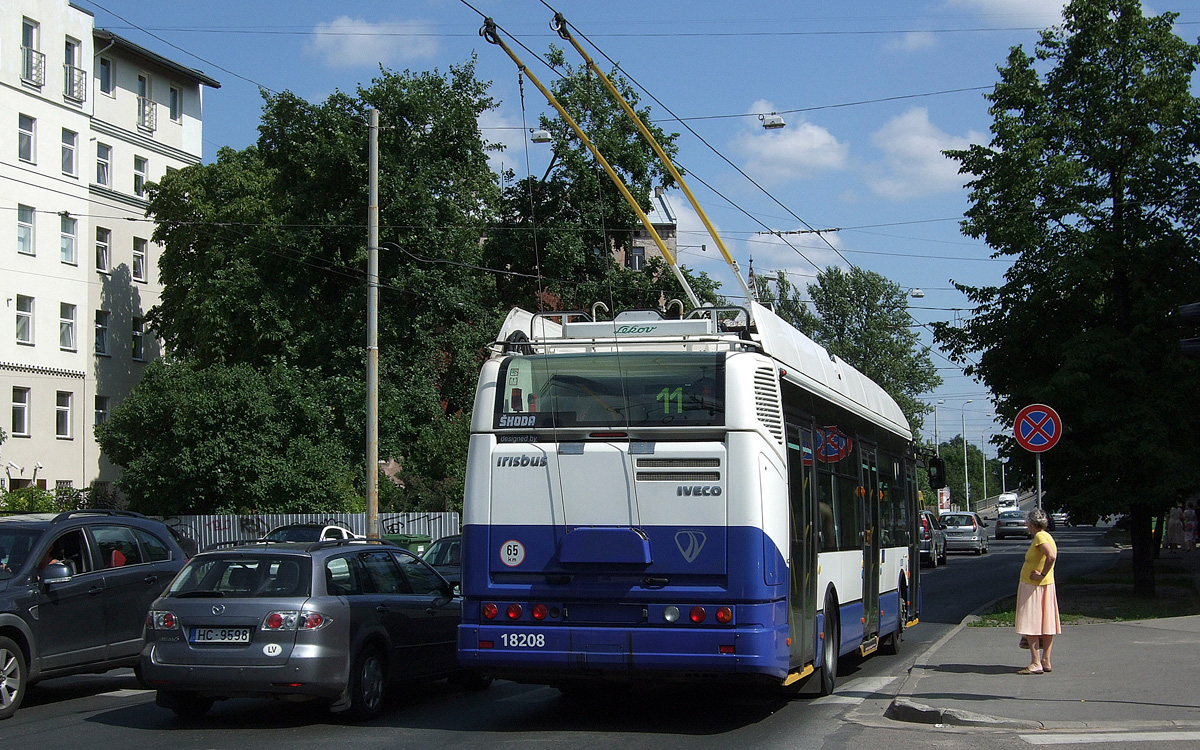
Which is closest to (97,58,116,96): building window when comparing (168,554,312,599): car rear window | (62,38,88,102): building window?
(62,38,88,102): building window

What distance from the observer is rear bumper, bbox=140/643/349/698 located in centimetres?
985

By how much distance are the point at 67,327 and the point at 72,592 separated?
38828 mm

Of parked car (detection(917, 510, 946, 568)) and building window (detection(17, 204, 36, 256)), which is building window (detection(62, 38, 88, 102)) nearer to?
building window (detection(17, 204, 36, 256))

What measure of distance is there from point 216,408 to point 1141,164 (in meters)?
25.0

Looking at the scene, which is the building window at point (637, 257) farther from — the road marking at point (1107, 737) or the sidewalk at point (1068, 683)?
Result: the road marking at point (1107, 737)

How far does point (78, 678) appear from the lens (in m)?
14.2

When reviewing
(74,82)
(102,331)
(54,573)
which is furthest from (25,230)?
(54,573)

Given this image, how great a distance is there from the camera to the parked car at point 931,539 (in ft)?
126

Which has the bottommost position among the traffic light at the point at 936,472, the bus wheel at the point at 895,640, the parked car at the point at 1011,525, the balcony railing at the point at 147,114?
the parked car at the point at 1011,525

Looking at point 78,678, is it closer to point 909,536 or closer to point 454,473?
point 909,536

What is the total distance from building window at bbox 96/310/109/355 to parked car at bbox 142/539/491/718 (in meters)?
42.1

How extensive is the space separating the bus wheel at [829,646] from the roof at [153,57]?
45343mm

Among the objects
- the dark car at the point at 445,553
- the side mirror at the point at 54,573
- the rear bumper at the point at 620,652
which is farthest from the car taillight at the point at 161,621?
the dark car at the point at 445,553

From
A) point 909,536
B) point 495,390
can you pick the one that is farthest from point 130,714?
point 909,536
